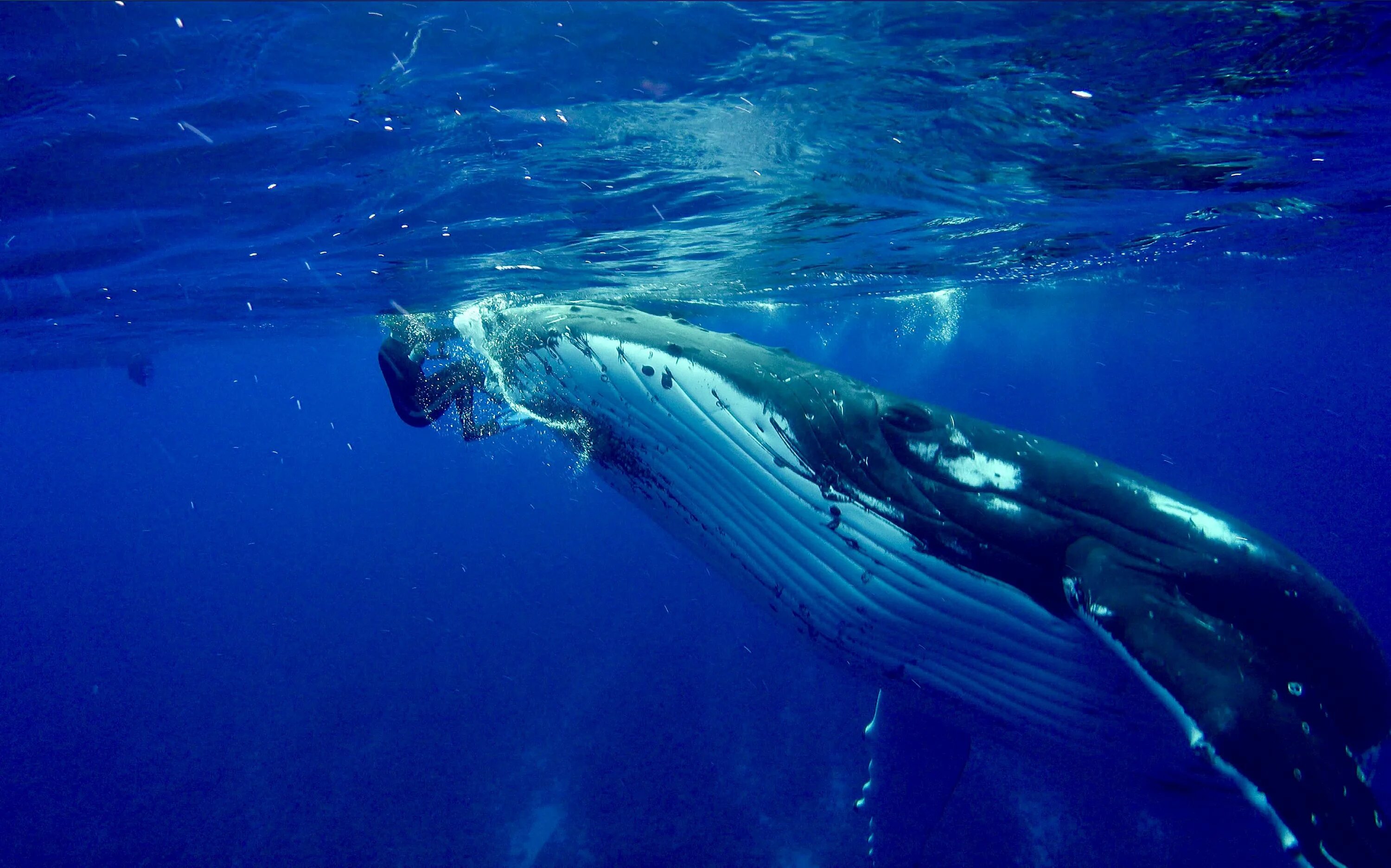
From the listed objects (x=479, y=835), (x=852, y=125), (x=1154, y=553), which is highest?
(x=852, y=125)

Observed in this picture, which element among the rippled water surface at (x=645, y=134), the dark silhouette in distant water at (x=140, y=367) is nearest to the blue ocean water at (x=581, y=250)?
the rippled water surface at (x=645, y=134)

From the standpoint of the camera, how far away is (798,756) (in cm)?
1311

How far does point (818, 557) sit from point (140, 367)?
4409cm

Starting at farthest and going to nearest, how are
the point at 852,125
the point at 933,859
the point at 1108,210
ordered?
the point at 1108,210
the point at 933,859
the point at 852,125

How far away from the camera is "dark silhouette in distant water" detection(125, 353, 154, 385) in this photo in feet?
111

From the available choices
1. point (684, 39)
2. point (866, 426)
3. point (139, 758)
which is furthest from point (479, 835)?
point (684, 39)

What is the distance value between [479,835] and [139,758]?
10.4 metres

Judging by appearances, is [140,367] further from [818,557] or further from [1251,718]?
[1251,718]

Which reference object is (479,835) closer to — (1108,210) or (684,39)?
(684,39)

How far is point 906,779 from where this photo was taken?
17.1ft

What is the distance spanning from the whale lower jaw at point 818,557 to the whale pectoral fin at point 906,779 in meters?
1.61

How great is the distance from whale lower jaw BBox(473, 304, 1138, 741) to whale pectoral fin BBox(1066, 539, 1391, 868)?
1.33 feet

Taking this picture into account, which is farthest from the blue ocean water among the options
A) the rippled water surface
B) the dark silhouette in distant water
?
the dark silhouette in distant water

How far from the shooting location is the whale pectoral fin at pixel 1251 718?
1.97m
